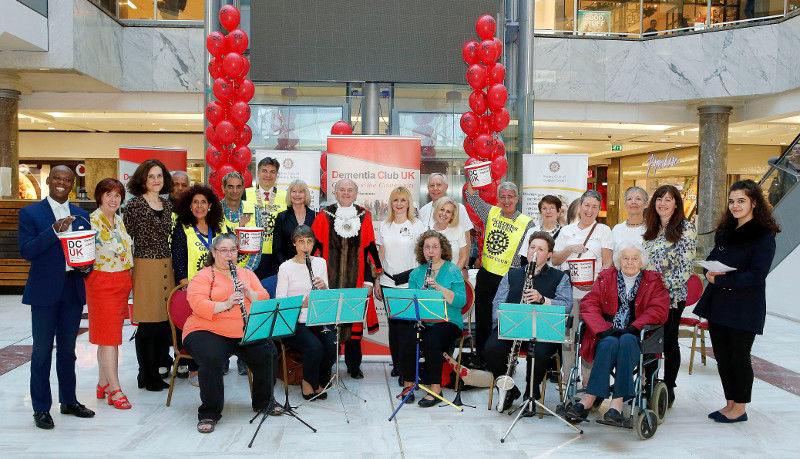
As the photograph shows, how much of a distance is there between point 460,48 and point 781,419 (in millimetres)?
5479

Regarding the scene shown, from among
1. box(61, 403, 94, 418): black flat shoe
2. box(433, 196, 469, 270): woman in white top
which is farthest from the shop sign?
box(61, 403, 94, 418): black flat shoe

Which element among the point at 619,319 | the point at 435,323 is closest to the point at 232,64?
the point at 435,323

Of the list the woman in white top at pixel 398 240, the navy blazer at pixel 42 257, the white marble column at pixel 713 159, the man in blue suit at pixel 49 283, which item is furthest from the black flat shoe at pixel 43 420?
the white marble column at pixel 713 159

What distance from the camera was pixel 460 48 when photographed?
8156 millimetres

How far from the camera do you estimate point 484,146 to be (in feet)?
23.7

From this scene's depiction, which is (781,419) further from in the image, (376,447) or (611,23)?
(611,23)

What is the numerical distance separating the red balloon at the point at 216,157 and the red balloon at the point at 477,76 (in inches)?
112

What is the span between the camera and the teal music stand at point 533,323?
3.93m

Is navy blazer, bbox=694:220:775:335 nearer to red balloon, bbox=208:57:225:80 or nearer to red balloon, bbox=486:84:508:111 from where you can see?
red balloon, bbox=486:84:508:111

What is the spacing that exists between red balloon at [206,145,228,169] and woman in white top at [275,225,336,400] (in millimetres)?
2739

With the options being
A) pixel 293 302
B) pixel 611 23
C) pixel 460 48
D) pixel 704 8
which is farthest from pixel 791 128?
pixel 293 302

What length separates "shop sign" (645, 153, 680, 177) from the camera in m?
18.7

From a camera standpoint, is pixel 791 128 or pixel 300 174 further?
pixel 791 128

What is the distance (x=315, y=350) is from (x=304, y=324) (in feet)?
0.77
